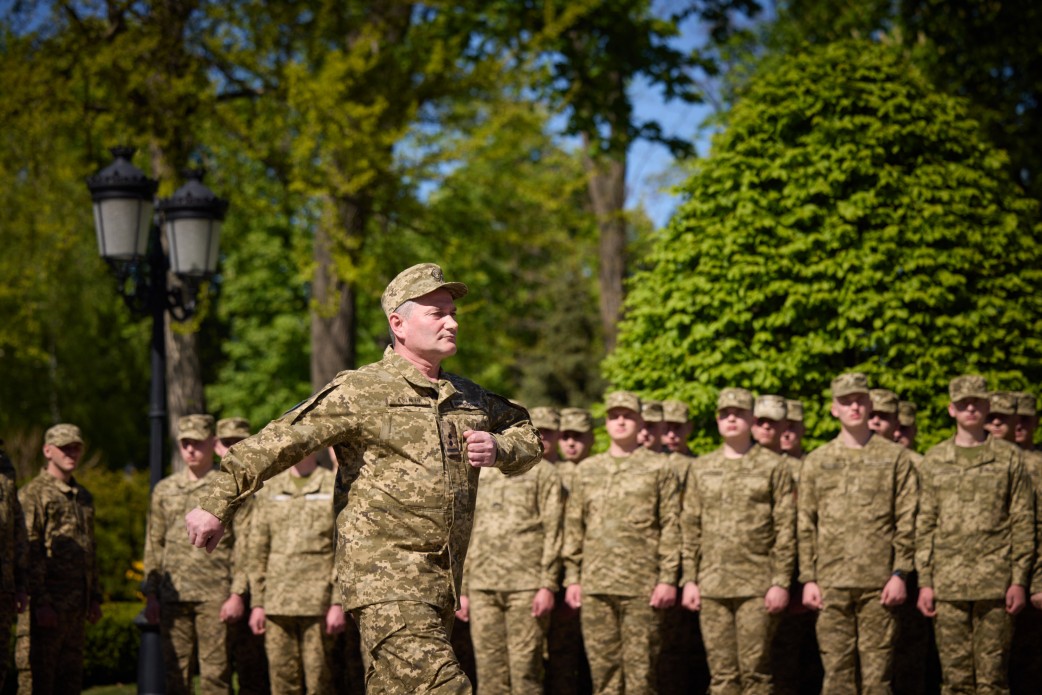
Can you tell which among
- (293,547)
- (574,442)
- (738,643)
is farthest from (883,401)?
(293,547)

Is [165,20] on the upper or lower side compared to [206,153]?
upper

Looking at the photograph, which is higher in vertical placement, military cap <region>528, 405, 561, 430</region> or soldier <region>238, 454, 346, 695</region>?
military cap <region>528, 405, 561, 430</region>

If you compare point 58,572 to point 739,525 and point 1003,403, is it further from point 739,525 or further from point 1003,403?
point 1003,403

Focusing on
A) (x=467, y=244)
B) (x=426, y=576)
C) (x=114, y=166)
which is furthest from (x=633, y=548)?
(x=467, y=244)

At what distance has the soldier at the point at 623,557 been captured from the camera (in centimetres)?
954

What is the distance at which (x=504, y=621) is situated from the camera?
10.0 metres

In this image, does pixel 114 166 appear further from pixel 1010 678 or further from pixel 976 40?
pixel 976 40

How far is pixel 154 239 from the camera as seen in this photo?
10875mm

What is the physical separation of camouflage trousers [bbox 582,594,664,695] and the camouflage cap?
279 cm

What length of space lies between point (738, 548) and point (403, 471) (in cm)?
410

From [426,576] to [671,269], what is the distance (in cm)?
749

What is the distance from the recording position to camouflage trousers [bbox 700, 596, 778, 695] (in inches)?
362

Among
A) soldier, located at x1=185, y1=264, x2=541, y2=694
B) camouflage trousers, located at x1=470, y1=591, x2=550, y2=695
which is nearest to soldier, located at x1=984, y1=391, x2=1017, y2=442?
camouflage trousers, located at x1=470, y1=591, x2=550, y2=695

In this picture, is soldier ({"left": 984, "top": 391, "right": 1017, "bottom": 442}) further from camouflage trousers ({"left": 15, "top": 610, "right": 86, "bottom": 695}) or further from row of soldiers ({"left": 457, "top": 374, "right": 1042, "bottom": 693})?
camouflage trousers ({"left": 15, "top": 610, "right": 86, "bottom": 695})
